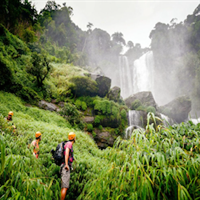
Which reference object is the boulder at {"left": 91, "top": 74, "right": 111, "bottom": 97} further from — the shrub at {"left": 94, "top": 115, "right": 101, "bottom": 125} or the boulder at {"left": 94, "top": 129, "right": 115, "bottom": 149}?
the boulder at {"left": 94, "top": 129, "right": 115, "bottom": 149}

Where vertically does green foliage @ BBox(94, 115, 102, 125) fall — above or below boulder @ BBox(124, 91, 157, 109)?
below

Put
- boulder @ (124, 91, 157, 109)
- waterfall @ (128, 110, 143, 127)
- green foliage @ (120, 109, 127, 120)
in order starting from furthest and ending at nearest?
boulder @ (124, 91, 157, 109) < waterfall @ (128, 110, 143, 127) < green foliage @ (120, 109, 127, 120)

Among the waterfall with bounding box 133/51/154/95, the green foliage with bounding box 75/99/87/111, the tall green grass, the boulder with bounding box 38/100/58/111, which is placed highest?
the waterfall with bounding box 133/51/154/95

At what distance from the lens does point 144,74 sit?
3447 centimetres

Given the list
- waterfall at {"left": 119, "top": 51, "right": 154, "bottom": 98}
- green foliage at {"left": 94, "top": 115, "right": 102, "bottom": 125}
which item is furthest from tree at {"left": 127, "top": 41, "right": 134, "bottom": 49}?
green foliage at {"left": 94, "top": 115, "right": 102, "bottom": 125}

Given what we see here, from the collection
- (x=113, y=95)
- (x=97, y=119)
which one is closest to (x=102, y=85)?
(x=113, y=95)

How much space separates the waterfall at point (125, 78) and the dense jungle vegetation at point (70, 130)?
10512 mm

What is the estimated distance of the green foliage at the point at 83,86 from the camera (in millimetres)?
13302

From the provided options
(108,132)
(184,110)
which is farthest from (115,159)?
(184,110)

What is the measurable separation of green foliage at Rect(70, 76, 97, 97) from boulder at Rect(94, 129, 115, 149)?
4874 mm

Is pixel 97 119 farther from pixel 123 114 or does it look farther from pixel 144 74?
pixel 144 74

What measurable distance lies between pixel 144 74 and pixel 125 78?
6658 mm

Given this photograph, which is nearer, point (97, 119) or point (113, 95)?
point (97, 119)

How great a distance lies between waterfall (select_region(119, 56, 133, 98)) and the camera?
36.8 metres
